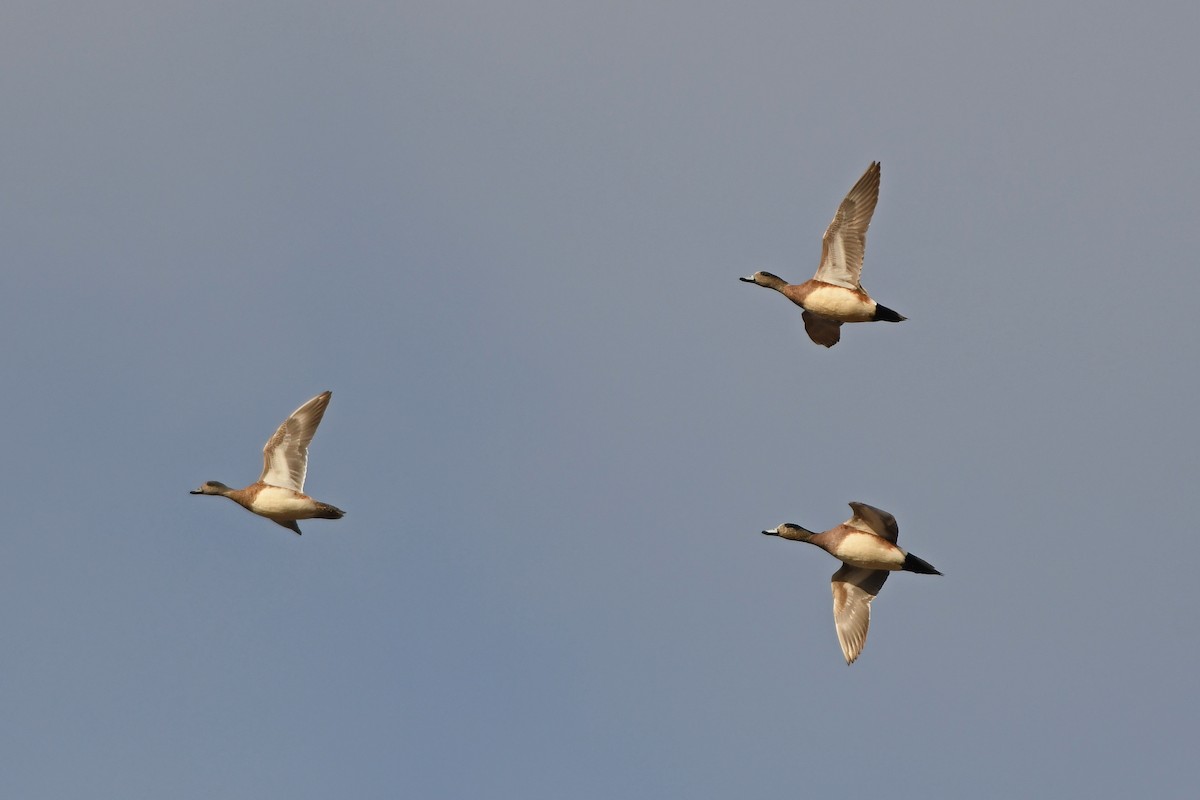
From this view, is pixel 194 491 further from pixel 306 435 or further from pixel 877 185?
pixel 877 185

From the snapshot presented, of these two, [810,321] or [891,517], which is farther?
[810,321]

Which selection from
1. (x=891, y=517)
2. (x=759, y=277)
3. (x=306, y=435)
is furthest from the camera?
(x=759, y=277)

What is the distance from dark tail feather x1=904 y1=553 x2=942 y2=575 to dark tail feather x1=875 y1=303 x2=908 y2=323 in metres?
5.20

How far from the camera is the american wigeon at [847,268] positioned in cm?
3853

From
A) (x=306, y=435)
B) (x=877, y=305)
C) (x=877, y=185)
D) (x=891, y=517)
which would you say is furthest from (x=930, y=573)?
(x=306, y=435)

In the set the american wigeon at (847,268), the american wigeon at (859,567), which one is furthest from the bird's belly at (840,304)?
the american wigeon at (859,567)

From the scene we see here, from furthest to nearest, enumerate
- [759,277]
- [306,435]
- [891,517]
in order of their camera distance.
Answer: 1. [759,277]
2. [306,435]
3. [891,517]

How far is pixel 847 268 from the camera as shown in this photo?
3912cm

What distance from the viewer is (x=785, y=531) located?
40.3 metres

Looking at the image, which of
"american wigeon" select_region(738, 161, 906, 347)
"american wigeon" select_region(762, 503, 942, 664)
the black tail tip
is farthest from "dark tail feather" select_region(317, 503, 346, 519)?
"american wigeon" select_region(738, 161, 906, 347)

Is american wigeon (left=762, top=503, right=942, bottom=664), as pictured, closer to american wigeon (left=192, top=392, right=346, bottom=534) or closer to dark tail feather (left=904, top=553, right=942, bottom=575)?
dark tail feather (left=904, top=553, right=942, bottom=575)

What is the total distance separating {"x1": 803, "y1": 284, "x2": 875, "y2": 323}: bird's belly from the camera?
3884 cm

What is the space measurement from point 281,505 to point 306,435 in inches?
64.5

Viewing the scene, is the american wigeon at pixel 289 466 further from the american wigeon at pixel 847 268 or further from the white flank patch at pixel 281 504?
the american wigeon at pixel 847 268
